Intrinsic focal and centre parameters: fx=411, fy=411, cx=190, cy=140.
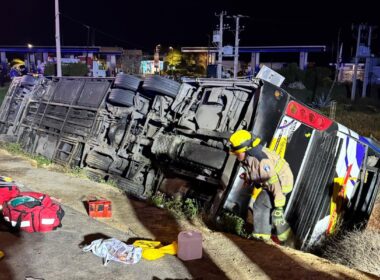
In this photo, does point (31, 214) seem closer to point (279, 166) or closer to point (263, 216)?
point (263, 216)

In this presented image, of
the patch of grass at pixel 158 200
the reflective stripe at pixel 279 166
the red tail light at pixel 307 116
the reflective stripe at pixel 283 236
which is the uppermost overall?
the red tail light at pixel 307 116

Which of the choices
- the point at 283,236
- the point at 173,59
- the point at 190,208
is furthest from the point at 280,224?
the point at 173,59

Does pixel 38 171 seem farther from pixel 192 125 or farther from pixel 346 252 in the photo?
pixel 346 252

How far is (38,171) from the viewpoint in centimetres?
799

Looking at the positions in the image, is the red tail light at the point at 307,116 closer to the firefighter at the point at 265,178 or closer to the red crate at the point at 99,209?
the firefighter at the point at 265,178

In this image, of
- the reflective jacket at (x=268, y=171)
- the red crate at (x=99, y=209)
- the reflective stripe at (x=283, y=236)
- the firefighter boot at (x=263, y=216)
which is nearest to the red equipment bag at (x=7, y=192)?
the red crate at (x=99, y=209)

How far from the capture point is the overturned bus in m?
5.88

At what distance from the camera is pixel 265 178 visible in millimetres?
4762

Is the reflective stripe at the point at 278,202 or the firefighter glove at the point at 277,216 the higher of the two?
the reflective stripe at the point at 278,202

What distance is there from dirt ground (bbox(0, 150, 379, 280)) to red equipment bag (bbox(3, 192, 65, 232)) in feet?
2.31

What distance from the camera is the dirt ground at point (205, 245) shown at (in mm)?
3777

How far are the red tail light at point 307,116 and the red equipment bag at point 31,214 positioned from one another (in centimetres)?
350

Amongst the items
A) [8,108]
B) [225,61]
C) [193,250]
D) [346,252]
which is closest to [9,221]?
[193,250]

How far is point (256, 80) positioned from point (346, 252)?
264 centimetres
